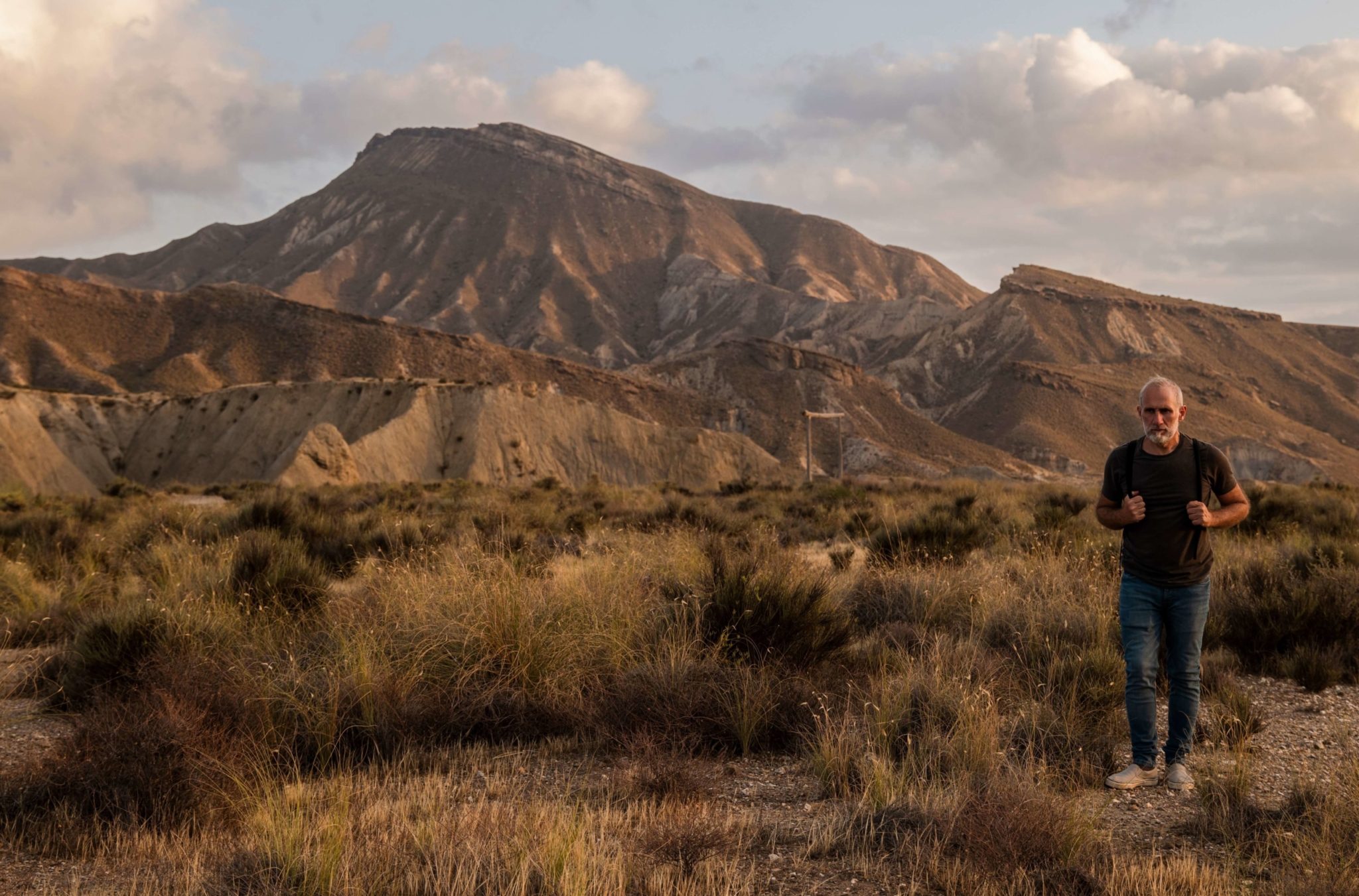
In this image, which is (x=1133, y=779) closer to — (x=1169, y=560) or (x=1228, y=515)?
(x=1169, y=560)

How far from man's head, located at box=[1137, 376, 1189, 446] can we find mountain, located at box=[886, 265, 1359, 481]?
8163 cm

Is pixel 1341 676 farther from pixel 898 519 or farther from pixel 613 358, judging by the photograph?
pixel 613 358

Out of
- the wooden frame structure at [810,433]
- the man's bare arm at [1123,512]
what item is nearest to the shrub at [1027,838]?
the man's bare arm at [1123,512]

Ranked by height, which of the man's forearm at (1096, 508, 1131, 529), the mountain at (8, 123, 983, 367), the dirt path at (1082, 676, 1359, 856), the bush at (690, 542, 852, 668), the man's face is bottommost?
the dirt path at (1082, 676, 1359, 856)

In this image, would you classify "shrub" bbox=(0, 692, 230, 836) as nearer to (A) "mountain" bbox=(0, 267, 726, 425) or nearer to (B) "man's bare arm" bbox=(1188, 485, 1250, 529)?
(B) "man's bare arm" bbox=(1188, 485, 1250, 529)

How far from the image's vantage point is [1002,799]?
4344 mm

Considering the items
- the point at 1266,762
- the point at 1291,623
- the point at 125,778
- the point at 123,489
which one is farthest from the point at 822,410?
the point at 125,778

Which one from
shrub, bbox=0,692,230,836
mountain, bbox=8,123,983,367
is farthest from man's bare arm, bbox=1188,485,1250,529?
mountain, bbox=8,123,983,367

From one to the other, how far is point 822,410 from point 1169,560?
255 ft

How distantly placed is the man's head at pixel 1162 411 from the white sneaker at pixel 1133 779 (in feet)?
6.04

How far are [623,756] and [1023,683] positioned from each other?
3030 mm

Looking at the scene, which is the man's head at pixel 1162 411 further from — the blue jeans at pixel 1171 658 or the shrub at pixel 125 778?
the shrub at pixel 125 778

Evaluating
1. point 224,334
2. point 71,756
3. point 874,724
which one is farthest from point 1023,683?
point 224,334

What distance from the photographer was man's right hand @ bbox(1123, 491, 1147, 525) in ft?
17.7
